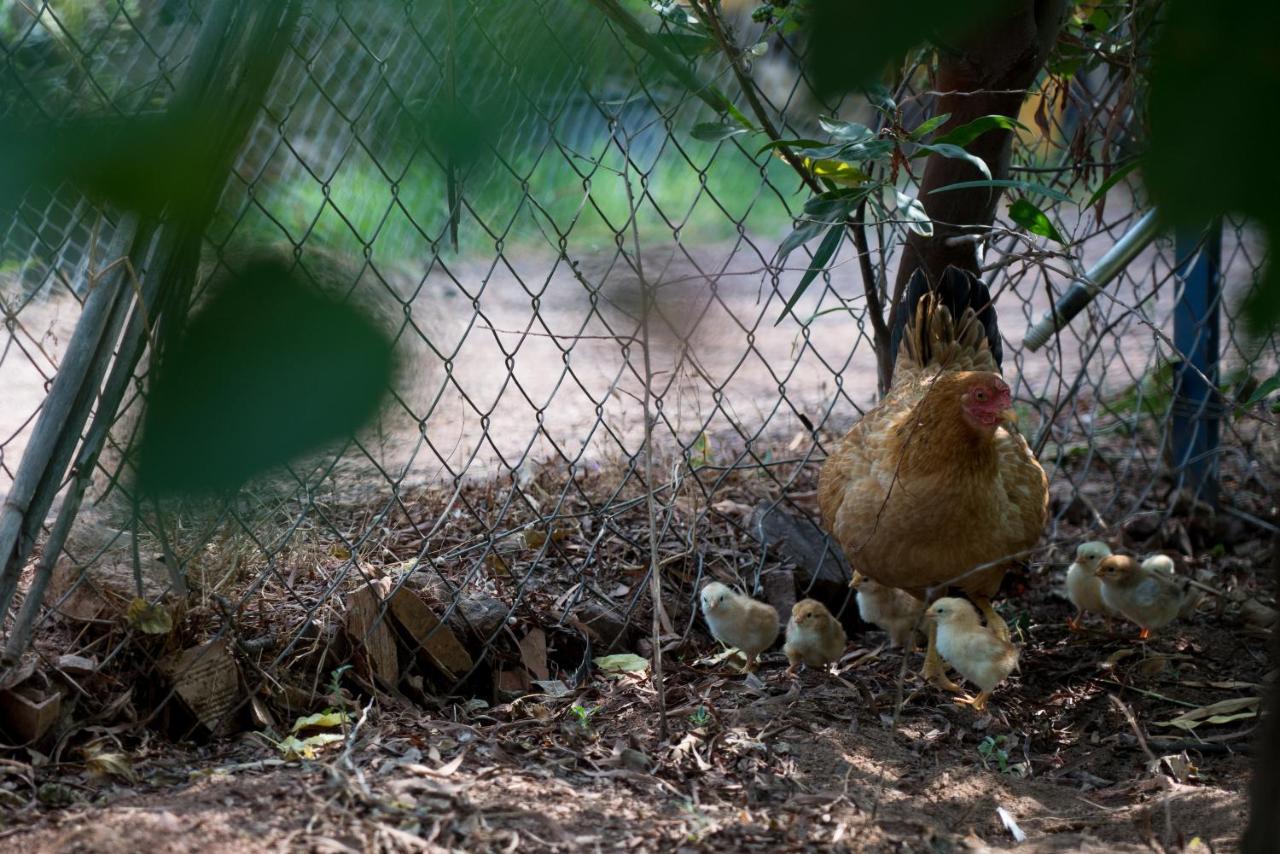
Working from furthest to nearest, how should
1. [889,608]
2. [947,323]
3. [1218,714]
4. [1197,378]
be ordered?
[1197,378] < [947,323] < [889,608] < [1218,714]

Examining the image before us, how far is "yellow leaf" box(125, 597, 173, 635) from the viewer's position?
8.13 ft

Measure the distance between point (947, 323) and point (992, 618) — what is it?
0.90 meters

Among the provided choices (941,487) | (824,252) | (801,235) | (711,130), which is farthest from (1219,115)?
(941,487)

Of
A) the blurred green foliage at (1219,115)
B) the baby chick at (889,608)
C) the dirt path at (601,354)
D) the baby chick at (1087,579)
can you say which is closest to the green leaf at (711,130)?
the dirt path at (601,354)

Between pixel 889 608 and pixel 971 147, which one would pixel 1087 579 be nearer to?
pixel 889 608

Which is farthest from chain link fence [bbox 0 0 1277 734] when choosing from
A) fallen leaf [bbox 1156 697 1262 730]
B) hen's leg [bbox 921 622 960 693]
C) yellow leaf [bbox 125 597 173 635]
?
fallen leaf [bbox 1156 697 1262 730]

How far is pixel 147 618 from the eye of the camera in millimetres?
2484

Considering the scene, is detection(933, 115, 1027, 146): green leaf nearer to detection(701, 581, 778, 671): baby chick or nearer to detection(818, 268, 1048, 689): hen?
detection(818, 268, 1048, 689): hen

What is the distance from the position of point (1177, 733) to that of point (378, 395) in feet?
9.81

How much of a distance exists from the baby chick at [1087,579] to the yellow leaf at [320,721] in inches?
90.5

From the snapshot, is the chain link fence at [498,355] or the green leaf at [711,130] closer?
the chain link fence at [498,355]

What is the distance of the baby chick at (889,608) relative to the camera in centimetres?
343

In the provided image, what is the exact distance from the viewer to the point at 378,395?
622 mm

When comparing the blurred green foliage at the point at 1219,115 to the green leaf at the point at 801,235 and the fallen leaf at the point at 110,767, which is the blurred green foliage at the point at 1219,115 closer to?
the green leaf at the point at 801,235
